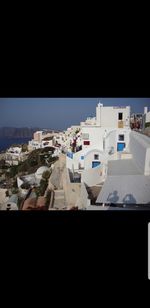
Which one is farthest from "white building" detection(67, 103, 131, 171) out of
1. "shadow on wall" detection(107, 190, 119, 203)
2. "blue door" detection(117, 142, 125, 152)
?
"shadow on wall" detection(107, 190, 119, 203)

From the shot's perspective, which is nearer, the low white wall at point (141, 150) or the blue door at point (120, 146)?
the low white wall at point (141, 150)

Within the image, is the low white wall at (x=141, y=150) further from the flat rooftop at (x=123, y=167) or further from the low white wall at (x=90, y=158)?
the low white wall at (x=90, y=158)

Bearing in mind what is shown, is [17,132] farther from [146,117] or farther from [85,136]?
[146,117]

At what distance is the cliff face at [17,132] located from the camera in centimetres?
388

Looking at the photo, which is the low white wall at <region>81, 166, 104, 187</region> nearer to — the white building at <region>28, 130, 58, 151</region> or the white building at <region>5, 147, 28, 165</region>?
the white building at <region>28, 130, 58, 151</region>

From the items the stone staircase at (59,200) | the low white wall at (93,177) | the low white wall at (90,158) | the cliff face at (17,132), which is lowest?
the stone staircase at (59,200)

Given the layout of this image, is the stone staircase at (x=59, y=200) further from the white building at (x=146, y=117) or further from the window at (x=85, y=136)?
the white building at (x=146, y=117)

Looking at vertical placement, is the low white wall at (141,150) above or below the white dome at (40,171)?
above

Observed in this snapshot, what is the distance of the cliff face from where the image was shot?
3.88 m

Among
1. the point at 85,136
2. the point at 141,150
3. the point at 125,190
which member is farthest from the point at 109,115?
the point at 125,190

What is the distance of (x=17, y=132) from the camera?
3.87m

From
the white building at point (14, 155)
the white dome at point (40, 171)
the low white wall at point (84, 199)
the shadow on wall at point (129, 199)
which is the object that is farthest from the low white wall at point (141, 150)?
the white building at point (14, 155)
